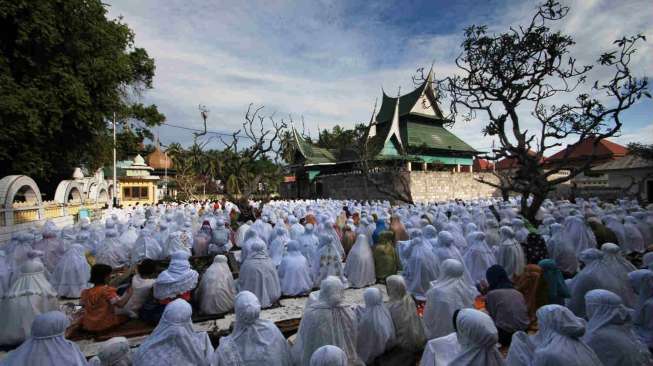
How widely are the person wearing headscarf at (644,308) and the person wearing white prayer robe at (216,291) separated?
542cm

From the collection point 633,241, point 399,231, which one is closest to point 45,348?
point 399,231

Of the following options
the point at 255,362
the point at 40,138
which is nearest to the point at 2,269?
the point at 255,362

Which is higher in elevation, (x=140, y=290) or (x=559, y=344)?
(x=559, y=344)

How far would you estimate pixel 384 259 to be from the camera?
7102 mm

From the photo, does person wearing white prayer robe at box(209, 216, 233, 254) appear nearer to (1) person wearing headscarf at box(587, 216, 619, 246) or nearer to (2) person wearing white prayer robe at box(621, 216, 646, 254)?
(1) person wearing headscarf at box(587, 216, 619, 246)

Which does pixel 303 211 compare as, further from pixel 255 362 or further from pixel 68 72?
pixel 255 362

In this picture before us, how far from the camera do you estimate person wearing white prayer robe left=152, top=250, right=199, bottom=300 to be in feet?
14.8

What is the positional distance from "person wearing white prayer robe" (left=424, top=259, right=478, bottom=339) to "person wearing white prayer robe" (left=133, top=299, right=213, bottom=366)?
2.58 metres

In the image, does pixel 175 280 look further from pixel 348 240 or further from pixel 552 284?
pixel 348 240

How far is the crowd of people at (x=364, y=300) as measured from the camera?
2719mm

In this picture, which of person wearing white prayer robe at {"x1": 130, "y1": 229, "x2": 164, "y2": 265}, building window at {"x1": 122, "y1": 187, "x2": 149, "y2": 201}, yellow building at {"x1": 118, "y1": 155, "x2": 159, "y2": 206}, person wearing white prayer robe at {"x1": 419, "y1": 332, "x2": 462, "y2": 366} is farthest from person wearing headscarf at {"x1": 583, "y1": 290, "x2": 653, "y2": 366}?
building window at {"x1": 122, "y1": 187, "x2": 149, "y2": 201}

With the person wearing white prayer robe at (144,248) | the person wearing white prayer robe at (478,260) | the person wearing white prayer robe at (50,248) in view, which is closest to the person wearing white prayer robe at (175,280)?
the person wearing white prayer robe at (144,248)

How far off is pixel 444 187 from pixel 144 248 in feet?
67.9

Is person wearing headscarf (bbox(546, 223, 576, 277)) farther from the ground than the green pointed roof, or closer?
closer
